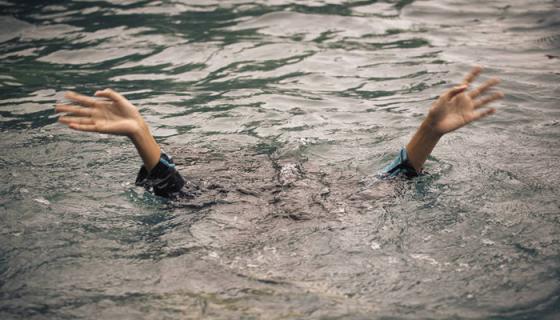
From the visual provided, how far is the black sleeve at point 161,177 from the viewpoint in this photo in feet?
14.1

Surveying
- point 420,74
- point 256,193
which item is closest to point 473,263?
point 256,193

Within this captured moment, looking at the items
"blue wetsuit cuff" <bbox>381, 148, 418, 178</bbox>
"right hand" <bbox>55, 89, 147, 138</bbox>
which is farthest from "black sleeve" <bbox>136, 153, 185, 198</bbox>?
"blue wetsuit cuff" <bbox>381, 148, 418, 178</bbox>

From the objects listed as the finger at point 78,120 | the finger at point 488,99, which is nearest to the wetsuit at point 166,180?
the finger at point 78,120

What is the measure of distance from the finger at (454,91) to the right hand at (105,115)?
225cm

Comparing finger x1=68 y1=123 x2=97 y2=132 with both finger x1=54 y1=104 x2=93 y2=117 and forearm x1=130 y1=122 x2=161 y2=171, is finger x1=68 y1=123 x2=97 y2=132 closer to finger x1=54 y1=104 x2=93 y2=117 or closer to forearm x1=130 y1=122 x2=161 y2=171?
finger x1=54 y1=104 x2=93 y2=117

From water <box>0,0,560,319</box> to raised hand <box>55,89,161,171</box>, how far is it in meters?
0.53

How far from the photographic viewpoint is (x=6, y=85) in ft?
24.9

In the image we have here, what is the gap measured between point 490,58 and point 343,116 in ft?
8.84

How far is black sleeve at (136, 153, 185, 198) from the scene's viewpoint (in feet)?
14.1

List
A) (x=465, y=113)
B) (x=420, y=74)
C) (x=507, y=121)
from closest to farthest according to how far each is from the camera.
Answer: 1. (x=465, y=113)
2. (x=507, y=121)
3. (x=420, y=74)

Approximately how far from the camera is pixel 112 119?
A: 13.3 feet

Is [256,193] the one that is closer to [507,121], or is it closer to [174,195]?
[174,195]

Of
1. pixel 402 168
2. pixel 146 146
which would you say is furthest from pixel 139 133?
pixel 402 168

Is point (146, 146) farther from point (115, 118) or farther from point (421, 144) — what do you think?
point (421, 144)
